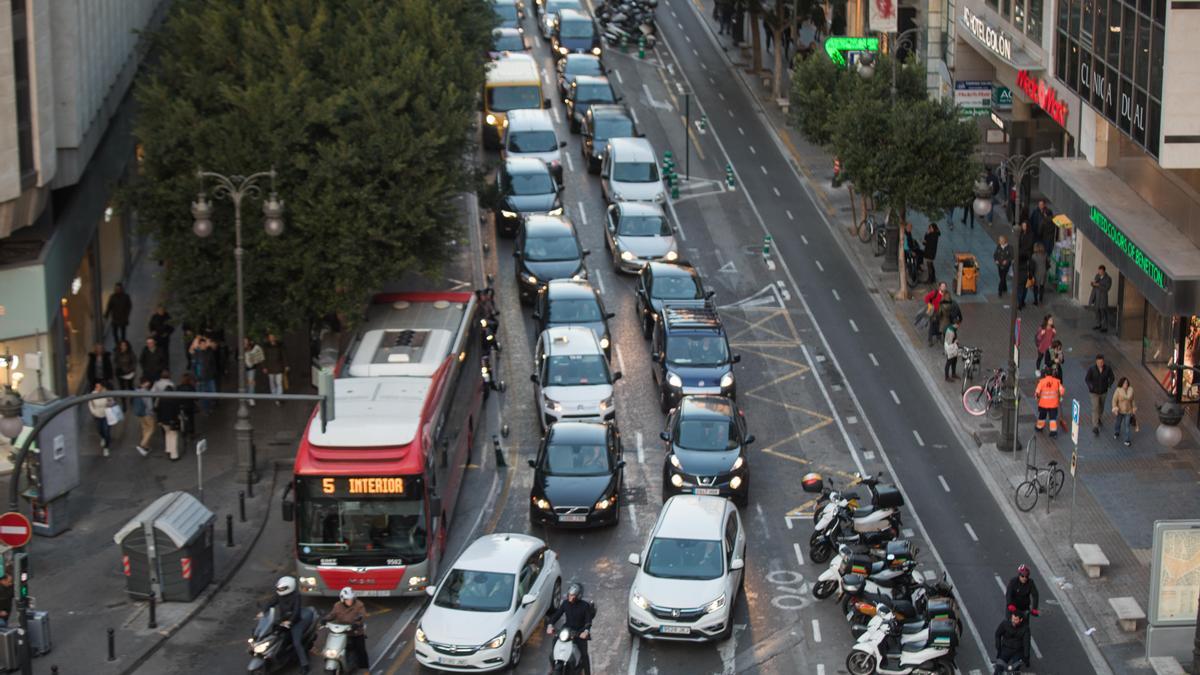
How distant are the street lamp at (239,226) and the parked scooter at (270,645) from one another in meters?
8.49

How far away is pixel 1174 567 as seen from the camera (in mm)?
31484

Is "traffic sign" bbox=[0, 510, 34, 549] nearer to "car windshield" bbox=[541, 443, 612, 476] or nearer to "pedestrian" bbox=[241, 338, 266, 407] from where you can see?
"car windshield" bbox=[541, 443, 612, 476]

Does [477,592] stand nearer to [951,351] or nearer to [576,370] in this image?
[576,370]

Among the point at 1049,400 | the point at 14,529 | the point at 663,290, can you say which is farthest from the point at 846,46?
the point at 14,529

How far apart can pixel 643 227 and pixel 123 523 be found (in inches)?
798

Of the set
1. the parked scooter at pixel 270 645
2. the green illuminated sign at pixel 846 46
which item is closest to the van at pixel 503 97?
the green illuminated sign at pixel 846 46

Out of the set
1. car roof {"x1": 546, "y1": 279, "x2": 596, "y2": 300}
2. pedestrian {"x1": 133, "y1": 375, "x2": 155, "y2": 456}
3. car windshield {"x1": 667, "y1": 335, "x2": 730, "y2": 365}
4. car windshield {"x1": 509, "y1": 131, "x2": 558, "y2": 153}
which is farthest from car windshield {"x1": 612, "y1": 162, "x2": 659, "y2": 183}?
pedestrian {"x1": 133, "y1": 375, "x2": 155, "y2": 456}

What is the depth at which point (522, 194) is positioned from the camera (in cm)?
5647

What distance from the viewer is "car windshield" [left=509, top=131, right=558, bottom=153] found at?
6097 cm

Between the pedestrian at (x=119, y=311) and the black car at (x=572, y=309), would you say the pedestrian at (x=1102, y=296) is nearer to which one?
the black car at (x=572, y=309)

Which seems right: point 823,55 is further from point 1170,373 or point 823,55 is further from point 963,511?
point 963,511

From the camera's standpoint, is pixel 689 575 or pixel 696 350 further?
pixel 696 350

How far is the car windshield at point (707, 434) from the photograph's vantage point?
39.2m

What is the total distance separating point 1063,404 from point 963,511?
6.41m
